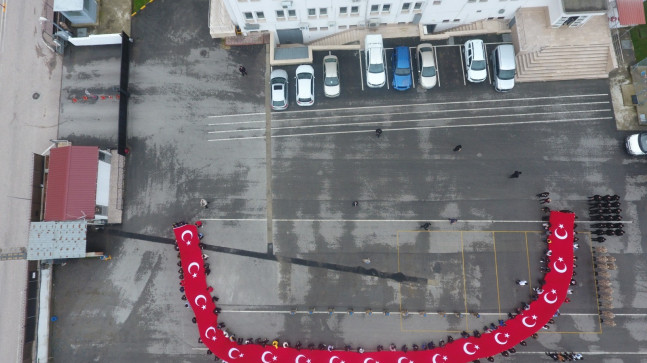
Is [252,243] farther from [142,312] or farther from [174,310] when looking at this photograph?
[142,312]

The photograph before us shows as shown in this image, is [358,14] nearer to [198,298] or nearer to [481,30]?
[481,30]

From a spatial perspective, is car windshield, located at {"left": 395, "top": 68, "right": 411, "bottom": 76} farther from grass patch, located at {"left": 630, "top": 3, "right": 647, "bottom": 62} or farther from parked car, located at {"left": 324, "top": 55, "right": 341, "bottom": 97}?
grass patch, located at {"left": 630, "top": 3, "right": 647, "bottom": 62}

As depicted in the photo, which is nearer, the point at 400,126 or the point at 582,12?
the point at 582,12

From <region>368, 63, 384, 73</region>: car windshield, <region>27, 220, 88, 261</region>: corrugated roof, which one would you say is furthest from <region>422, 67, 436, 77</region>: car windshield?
<region>27, 220, 88, 261</region>: corrugated roof

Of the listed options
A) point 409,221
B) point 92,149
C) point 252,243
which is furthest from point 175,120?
point 409,221

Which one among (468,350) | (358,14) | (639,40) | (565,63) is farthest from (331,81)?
(639,40)

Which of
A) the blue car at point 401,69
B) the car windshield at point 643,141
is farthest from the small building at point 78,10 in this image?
the car windshield at point 643,141

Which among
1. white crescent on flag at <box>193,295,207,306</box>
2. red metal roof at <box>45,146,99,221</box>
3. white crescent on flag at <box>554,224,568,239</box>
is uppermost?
red metal roof at <box>45,146,99,221</box>
